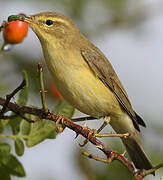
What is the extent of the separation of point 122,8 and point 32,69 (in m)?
1.42

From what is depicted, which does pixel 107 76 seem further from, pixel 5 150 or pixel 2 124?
pixel 5 150

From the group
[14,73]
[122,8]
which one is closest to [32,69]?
[14,73]

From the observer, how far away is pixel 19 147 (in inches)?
97.3

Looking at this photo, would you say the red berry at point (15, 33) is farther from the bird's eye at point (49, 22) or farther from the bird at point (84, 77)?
the bird's eye at point (49, 22)

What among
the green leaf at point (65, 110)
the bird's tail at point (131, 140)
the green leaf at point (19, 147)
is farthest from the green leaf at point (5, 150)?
the bird's tail at point (131, 140)

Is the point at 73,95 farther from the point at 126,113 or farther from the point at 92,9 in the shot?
the point at 92,9

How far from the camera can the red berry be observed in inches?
109

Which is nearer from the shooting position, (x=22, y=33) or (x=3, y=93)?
(x=22, y=33)

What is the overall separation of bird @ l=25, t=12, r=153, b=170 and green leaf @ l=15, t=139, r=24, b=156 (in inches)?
25.4

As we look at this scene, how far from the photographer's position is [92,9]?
4227mm

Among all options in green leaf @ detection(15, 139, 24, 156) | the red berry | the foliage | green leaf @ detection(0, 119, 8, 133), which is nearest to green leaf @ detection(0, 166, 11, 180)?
the foliage

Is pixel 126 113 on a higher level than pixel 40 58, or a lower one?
lower

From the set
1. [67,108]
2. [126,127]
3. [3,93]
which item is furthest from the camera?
[126,127]

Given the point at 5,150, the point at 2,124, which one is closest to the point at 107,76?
the point at 2,124
